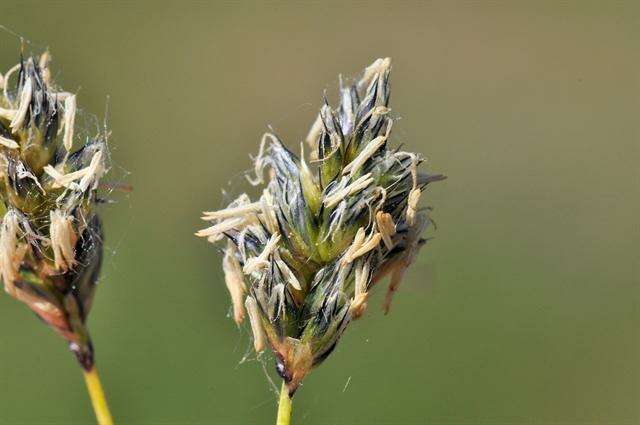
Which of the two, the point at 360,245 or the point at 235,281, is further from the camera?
the point at 235,281

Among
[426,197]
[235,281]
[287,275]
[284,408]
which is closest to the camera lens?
[284,408]

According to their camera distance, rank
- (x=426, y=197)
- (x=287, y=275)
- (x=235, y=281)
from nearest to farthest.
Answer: (x=287, y=275) < (x=235, y=281) < (x=426, y=197)

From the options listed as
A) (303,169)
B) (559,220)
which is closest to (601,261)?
(559,220)

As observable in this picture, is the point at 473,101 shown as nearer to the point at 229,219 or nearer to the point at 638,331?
the point at 638,331

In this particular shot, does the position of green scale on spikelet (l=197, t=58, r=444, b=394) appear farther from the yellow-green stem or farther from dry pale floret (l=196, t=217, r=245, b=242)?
the yellow-green stem

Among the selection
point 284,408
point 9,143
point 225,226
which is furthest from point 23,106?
point 284,408

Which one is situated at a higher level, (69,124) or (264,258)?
(69,124)

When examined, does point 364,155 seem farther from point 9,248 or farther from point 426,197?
point 426,197
